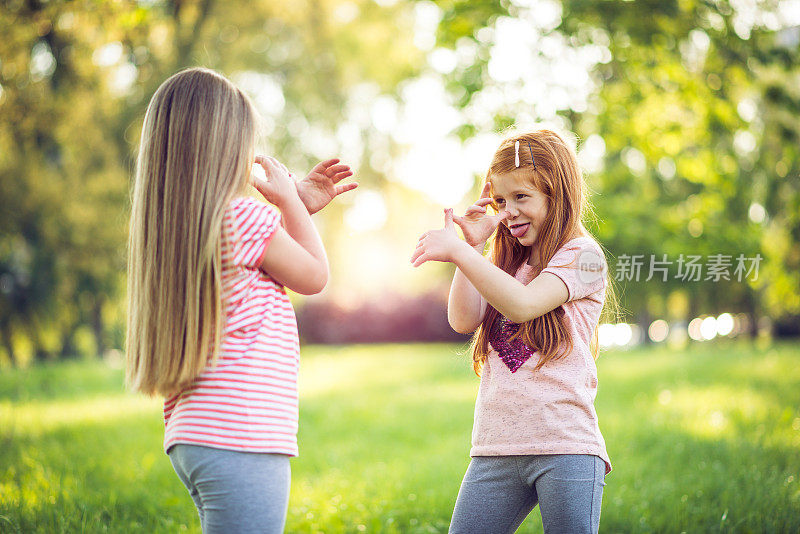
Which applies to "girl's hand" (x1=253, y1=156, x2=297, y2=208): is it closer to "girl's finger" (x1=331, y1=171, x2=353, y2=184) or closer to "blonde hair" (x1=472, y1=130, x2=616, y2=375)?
"girl's finger" (x1=331, y1=171, x2=353, y2=184)

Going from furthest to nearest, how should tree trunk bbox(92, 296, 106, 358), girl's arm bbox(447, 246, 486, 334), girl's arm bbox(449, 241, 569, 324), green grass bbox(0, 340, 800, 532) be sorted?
tree trunk bbox(92, 296, 106, 358)
green grass bbox(0, 340, 800, 532)
girl's arm bbox(447, 246, 486, 334)
girl's arm bbox(449, 241, 569, 324)

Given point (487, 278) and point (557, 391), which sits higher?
point (487, 278)

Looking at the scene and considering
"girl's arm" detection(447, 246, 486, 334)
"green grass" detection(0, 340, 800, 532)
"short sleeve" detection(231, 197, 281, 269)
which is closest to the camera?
"short sleeve" detection(231, 197, 281, 269)

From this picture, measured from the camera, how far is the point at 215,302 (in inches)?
79.3

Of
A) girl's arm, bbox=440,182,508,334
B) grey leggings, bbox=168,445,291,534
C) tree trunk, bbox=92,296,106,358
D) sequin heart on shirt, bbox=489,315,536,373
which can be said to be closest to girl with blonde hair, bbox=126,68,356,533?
grey leggings, bbox=168,445,291,534

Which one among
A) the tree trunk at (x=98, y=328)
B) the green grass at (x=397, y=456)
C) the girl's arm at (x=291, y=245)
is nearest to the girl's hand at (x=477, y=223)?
the girl's arm at (x=291, y=245)

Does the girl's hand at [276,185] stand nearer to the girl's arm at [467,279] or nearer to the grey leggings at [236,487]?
the girl's arm at [467,279]

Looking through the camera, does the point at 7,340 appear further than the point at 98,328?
No

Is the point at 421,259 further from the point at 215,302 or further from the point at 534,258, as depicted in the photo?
the point at 215,302

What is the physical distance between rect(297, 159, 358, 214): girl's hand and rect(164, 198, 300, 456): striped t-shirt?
40cm

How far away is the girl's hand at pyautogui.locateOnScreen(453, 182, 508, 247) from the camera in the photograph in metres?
2.42

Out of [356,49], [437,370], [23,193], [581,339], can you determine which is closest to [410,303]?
[356,49]

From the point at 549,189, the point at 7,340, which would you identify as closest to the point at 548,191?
the point at 549,189

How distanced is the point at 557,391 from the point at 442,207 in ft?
24.7
